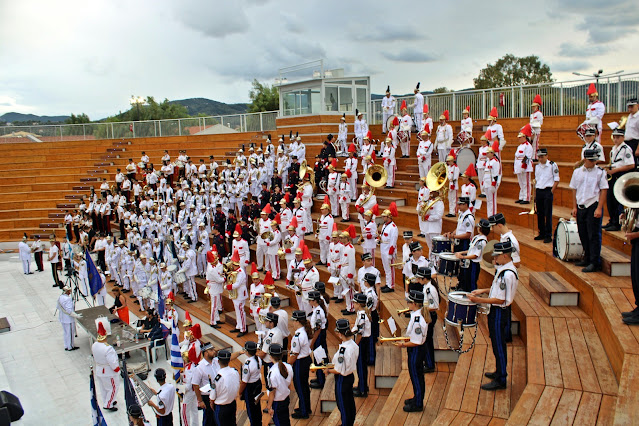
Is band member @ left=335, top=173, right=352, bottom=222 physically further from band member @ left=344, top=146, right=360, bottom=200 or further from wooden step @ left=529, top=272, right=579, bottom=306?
wooden step @ left=529, top=272, right=579, bottom=306

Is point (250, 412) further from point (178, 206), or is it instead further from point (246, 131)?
point (246, 131)

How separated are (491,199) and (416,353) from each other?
5.89 meters

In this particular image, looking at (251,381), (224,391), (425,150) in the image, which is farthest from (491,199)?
(224,391)

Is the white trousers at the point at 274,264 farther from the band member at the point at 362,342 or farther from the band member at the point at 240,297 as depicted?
the band member at the point at 362,342

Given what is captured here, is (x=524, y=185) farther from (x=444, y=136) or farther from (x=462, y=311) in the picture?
(x=462, y=311)

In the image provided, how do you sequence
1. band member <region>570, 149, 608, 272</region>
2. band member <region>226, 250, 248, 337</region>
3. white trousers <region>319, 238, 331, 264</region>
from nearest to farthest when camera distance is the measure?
band member <region>570, 149, 608, 272</region> → band member <region>226, 250, 248, 337</region> → white trousers <region>319, 238, 331, 264</region>

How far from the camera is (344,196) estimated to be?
1466cm

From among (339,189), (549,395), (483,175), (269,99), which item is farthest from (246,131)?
(269,99)

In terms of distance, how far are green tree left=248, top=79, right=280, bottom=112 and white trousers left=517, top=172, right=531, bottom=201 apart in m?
40.0

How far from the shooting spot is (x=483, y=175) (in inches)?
440

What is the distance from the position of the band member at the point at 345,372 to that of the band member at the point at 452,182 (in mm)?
5872

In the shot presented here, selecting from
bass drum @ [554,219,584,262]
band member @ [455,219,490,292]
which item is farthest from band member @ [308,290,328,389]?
bass drum @ [554,219,584,262]

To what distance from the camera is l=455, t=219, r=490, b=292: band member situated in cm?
691

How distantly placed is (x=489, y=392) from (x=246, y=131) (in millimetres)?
22492
